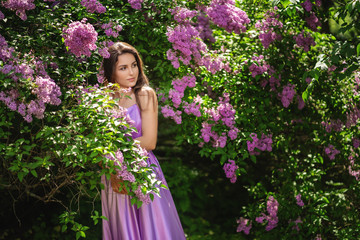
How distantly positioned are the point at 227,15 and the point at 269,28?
1.40 ft

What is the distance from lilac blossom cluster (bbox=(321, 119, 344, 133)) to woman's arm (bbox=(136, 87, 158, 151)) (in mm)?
1983

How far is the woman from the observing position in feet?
9.91

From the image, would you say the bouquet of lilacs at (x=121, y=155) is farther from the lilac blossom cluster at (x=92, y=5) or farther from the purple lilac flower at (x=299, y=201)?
the purple lilac flower at (x=299, y=201)

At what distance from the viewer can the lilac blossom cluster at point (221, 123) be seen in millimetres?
3789

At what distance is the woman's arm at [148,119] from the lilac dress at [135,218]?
0.04 metres

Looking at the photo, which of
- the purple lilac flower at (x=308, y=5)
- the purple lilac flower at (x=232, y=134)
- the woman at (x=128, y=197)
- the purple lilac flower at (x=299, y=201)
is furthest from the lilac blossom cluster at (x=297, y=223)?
the purple lilac flower at (x=308, y=5)

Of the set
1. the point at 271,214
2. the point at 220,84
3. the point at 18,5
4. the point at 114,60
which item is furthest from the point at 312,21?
the point at 18,5

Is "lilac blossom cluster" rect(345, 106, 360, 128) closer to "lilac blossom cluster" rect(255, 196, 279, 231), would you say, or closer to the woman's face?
"lilac blossom cluster" rect(255, 196, 279, 231)

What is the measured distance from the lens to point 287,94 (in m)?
4.21

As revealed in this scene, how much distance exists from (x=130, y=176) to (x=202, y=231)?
335cm

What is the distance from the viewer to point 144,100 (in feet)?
10.3

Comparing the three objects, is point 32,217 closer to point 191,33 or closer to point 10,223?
point 10,223

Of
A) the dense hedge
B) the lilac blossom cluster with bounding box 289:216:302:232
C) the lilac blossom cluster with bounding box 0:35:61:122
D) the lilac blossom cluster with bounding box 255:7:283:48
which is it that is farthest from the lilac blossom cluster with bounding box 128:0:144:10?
the lilac blossom cluster with bounding box 289:216:302:232

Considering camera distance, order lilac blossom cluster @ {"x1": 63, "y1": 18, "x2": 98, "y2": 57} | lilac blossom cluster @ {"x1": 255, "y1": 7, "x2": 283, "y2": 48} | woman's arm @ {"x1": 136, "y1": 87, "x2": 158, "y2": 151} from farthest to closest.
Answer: lilac blossom cluster @ {"x1": 255, "y1": 7, "x2": 283, "y2": 48} → woman's arm @ {"x1": 136, "y1": 87, "x2": 158, "y2": 151} → lilac blossom cluster @ {"x1": 63, "y1": 18, "x2": 98, "y2": 57}
